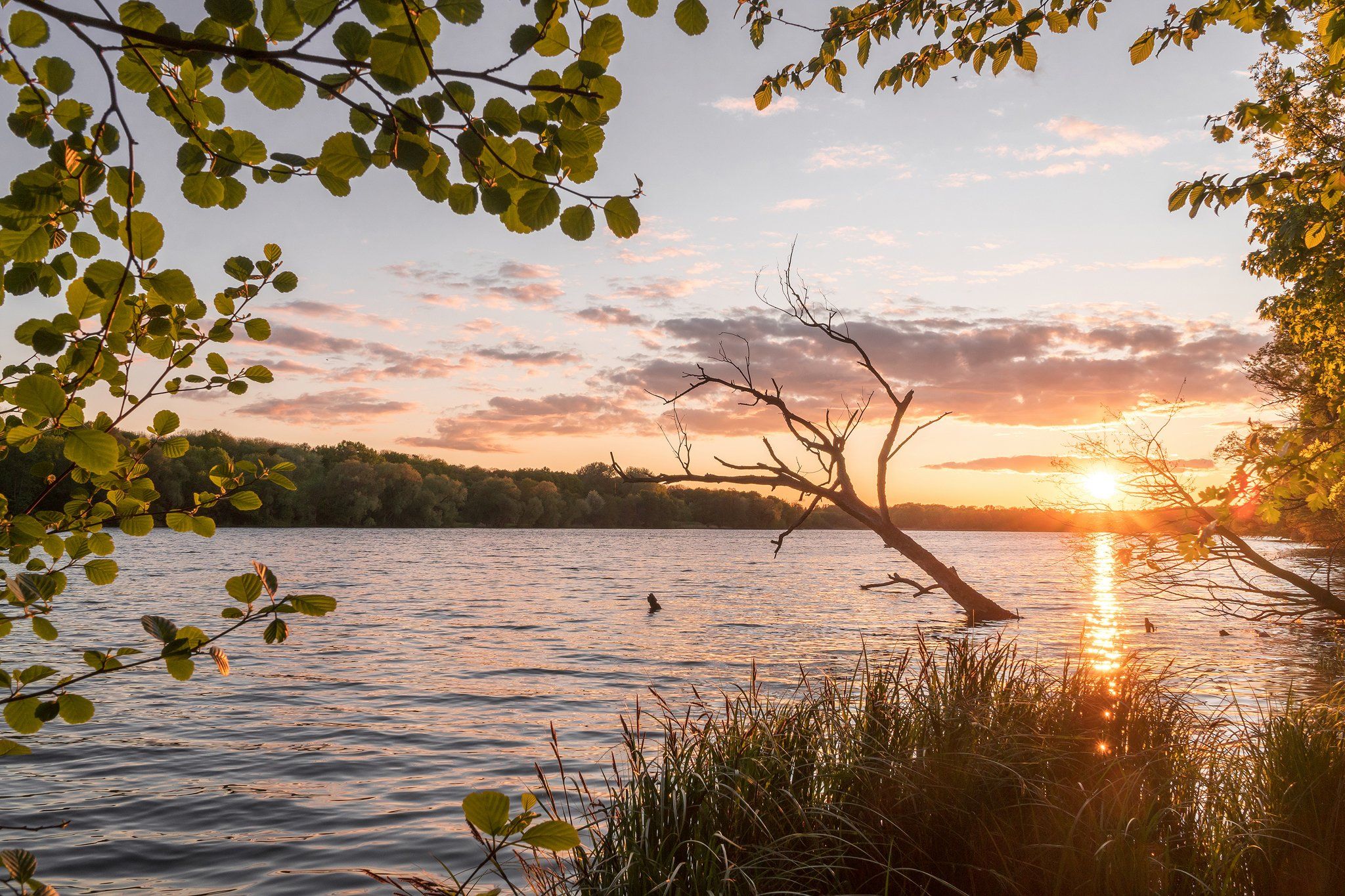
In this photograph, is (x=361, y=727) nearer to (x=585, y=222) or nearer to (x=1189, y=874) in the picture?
(x=1189, y=874)

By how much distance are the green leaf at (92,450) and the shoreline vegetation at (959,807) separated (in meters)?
2.31

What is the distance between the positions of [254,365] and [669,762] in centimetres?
313

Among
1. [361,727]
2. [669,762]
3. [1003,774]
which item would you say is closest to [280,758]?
[361,727]

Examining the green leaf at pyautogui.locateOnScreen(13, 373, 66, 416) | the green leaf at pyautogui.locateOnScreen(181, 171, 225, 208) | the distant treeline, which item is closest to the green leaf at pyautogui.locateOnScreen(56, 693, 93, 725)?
the green leaf at pyautogui.locateOnScreen(13, 373, 66, 416)

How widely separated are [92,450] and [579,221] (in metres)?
1.33

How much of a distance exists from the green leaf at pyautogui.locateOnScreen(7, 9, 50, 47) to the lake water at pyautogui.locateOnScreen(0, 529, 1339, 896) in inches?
288

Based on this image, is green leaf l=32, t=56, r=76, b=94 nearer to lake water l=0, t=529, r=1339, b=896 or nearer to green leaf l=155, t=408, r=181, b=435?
green leaf l=155, t=408, r=181, b=435

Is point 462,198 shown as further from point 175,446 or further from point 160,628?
point 175,446

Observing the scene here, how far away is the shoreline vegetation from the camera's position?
4348 millimetres

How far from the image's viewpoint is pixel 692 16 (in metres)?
2.20

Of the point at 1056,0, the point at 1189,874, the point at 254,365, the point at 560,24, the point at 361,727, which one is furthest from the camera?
the point at 361,727

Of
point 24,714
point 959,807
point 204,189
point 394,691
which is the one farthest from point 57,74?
point 394,691

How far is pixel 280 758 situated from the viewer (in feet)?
37.8

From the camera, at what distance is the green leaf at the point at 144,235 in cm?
207
